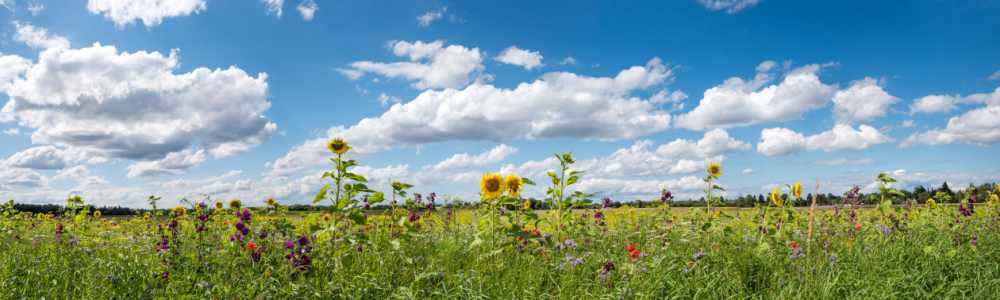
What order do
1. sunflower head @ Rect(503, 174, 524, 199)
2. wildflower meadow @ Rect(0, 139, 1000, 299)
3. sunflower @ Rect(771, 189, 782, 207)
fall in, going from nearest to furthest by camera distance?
wildflower meadow @ Rect(0, 139, 1000, 299) < sunflower head @ Rect(503, 174, 524, 199) < sunflower @ Rect(771, 189, 782, 207)

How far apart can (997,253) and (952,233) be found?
1.28 m

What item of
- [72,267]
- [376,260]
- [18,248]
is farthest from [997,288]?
[18,248]

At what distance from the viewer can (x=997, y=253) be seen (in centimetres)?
572

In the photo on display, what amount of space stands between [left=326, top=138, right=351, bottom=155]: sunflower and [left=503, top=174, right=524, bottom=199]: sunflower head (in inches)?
68.4

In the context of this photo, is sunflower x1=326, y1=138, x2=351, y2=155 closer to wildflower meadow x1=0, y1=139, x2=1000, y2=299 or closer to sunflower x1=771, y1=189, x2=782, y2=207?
wildflower meadow x1=0, y1=139, x2=1000, y2=299

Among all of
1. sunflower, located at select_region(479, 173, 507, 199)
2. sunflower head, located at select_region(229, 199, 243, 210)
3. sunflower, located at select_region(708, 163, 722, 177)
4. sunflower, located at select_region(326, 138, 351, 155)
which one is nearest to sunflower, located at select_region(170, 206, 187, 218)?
sunflower head, located at select_region(229, 199, 243, 210)

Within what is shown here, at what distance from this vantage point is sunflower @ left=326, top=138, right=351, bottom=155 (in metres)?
4.37

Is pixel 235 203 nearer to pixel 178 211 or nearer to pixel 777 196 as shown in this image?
pixel 178 211

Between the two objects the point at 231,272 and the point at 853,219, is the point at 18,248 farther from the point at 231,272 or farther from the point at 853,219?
the point at 853,219

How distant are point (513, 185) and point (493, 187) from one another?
227 mm

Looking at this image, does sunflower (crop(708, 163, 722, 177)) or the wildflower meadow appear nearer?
the wildflower meadow

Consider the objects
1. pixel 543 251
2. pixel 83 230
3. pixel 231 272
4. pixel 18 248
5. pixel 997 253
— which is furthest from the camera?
pixel 83 230

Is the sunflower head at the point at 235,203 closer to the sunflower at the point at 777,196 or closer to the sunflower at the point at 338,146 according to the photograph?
the sunflower at the point at 338,146

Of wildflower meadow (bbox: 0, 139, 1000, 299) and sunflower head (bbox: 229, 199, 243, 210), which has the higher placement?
sunflower head (bbox: 229, 199, 243, 210)
